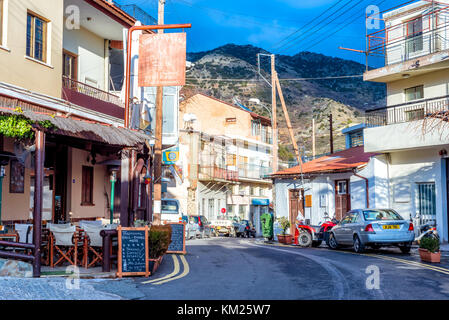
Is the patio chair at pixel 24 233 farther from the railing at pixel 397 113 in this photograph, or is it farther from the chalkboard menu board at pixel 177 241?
the railing at pixel 397 113

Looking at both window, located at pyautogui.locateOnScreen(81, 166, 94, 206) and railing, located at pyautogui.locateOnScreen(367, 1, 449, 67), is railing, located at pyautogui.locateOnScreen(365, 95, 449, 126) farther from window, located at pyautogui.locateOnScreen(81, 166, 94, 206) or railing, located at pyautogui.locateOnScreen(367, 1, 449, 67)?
window, located at pyautogui.locateOnScreen(81, 166, 94, 206)

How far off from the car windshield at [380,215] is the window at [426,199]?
20.1 ft

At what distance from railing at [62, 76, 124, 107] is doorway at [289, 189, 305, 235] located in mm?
13547

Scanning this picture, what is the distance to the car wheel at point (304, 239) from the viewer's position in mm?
22953

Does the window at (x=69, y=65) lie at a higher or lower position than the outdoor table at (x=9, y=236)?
higher

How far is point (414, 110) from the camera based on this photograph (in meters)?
25.2

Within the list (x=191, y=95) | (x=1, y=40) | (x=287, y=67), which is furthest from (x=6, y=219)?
(x=287, y=67)

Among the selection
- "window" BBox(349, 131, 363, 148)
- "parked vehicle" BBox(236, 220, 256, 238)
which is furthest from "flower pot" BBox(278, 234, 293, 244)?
"parked vehicle" BBox(236, 220, 256, 238)

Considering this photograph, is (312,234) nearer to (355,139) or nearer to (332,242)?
(332,242)

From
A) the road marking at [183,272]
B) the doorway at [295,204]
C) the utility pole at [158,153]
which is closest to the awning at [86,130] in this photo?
the road marking at [183,272]

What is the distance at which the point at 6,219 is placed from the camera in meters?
16.4

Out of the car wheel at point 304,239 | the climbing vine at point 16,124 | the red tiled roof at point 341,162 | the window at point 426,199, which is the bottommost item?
the car wheel at point 304,239

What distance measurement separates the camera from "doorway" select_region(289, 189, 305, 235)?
3228 cm

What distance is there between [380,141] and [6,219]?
16.8 metres
